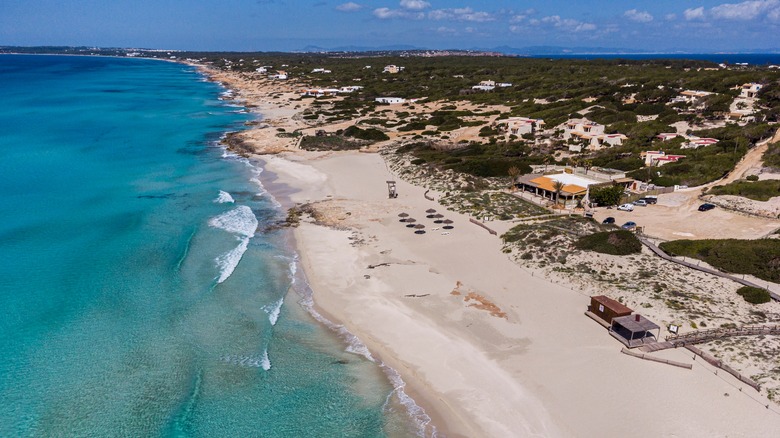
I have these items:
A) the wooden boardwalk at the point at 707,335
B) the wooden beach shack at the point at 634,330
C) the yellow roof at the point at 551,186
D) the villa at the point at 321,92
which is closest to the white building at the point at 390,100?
the villa at the point at 321,92

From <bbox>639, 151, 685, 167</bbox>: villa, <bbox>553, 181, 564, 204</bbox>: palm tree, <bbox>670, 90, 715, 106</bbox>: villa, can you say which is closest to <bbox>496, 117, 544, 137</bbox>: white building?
<bbox>639, 151, 685, 167</bbox>: villa

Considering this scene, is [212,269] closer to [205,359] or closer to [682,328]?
[205,359]

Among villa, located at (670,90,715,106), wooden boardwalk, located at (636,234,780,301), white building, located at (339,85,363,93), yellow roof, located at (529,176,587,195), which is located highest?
villa, located at (670,90,715,106)

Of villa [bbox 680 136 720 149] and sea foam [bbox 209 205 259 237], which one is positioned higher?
villa [bbox 680 136 720 149]

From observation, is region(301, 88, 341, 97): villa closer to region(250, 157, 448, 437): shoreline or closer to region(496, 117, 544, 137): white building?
region(496, 117, 544, 137): white building

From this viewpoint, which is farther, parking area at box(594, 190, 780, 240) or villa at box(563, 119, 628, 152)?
villa at box(563, 119, 628, 152)

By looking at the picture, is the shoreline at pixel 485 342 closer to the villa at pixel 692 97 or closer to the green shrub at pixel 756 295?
the green shrub at pixel 756 295

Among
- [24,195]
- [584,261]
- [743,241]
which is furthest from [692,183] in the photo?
[24,195]
